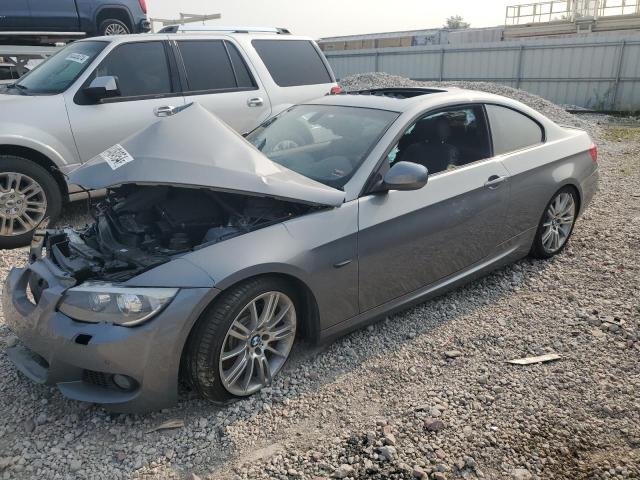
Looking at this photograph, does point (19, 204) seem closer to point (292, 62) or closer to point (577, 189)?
point (292, 62)

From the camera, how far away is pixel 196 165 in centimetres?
299

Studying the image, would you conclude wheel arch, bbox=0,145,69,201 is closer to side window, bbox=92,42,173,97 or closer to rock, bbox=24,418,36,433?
side window, bbox=92,42,173,97

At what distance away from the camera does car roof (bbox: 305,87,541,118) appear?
3850mm

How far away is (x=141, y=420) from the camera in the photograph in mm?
2881

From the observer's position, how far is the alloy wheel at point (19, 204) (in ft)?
16.5

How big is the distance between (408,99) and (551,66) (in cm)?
1899

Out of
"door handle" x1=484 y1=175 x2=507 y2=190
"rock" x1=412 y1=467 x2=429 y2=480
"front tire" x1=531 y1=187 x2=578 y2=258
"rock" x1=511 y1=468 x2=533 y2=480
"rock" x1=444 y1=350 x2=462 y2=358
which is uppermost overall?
"door handle" x1=484 y1=175 x2=507 y2=190

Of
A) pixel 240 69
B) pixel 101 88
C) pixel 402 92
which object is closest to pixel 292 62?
pixel 240 69

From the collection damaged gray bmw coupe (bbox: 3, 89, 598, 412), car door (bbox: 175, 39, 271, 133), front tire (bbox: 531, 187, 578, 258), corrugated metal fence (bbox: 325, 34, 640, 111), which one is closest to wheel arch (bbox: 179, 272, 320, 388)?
damaged gray bmw coupe (bbox: 3, 89, 598, 412)

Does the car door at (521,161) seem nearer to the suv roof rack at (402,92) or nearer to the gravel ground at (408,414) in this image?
the suv roof rack at (402,92)

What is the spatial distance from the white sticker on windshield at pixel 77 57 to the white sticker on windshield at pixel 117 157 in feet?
10.0

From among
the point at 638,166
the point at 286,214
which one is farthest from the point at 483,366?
the point at 638,166

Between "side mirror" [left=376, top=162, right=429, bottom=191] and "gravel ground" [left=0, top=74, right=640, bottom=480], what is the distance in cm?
111

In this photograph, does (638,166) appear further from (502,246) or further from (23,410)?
(23,410)
